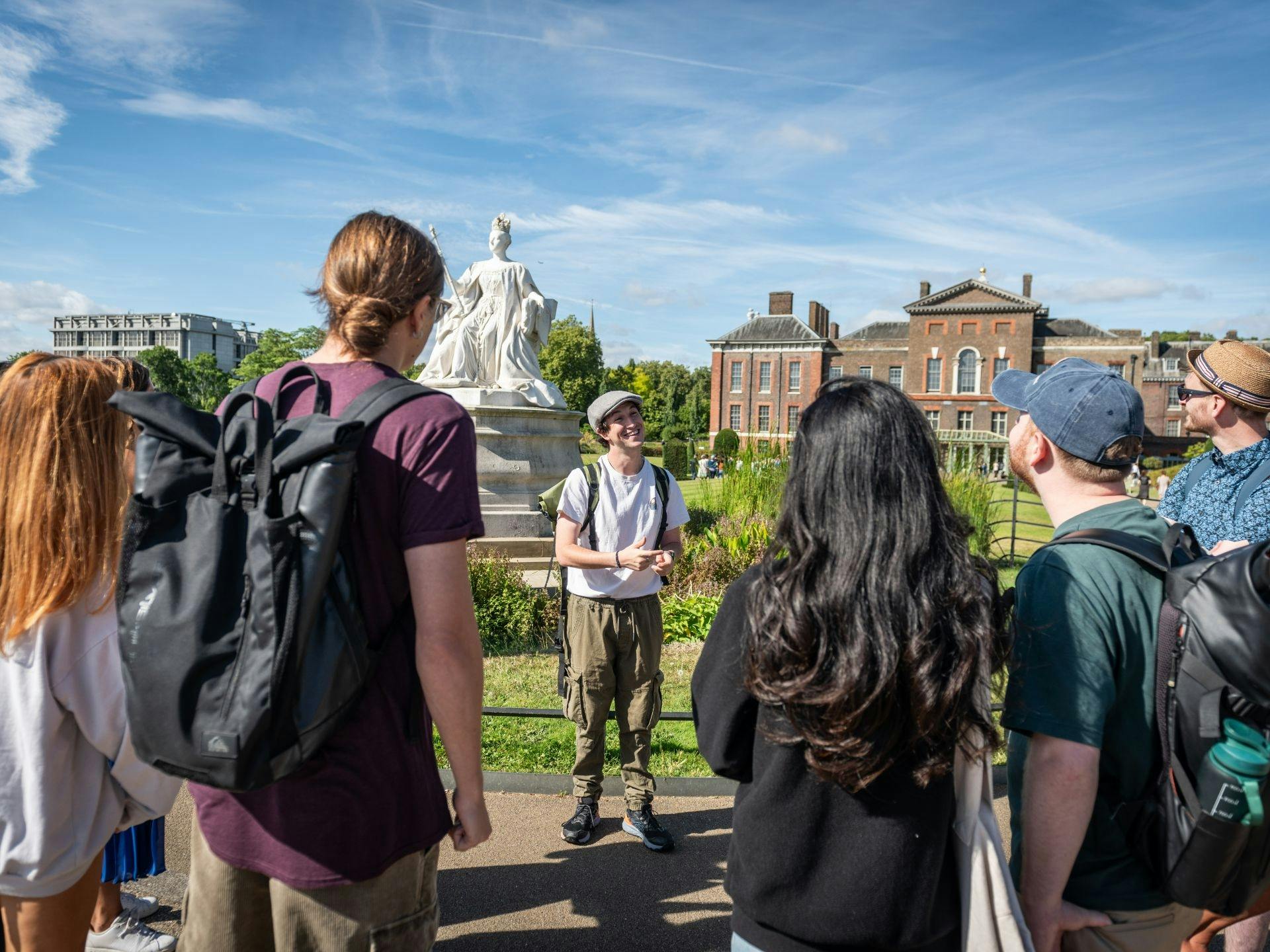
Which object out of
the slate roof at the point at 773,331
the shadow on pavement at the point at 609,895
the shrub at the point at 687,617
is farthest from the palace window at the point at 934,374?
the shadow on pavement at the point at 609,895

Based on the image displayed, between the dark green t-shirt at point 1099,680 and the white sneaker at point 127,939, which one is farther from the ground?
the dark green t-shirt at point 1099,680

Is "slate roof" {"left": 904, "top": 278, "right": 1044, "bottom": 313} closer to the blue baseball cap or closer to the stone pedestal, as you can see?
the stone pedestal

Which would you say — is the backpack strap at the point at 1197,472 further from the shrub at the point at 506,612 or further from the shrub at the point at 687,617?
the shrub at the point at 506,612

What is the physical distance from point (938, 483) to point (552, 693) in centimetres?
518

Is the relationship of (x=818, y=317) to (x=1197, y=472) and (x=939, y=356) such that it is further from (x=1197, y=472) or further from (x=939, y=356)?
(x=1197, y=472)

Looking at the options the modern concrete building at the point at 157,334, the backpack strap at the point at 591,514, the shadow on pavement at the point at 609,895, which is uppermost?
the modern concrete building at the point at 157,334

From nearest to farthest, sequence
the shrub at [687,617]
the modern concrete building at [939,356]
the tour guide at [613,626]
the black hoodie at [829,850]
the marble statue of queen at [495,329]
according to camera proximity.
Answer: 1. the black hoodie at [829,850]
2. the tour guide at [613,626]
3. the shrub at [687,617]
4. the marble statue of queen at [495,329]
5. the modern concrete building at [939,356]

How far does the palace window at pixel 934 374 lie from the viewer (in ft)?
186

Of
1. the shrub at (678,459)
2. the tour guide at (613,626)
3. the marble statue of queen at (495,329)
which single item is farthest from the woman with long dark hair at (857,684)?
the shrub at (678,459)

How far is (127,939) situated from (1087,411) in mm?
3627

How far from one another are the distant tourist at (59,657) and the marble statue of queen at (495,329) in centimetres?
949

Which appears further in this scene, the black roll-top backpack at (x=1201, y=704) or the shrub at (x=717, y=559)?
the shrub at (x=717, y=559)

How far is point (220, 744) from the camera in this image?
1551mm

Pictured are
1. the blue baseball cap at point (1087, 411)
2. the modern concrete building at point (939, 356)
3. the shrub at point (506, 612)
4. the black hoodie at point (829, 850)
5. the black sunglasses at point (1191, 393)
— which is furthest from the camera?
the modern concrete building at point (939, 356)
